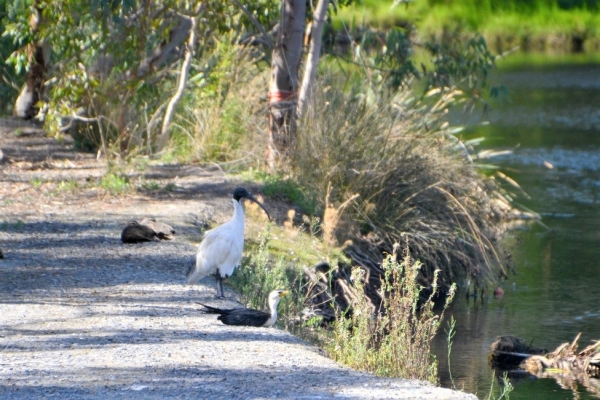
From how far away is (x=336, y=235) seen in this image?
473 inches

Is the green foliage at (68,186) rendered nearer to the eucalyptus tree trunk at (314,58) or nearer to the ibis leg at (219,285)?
the eucalyptus tree trunk at (314,58)

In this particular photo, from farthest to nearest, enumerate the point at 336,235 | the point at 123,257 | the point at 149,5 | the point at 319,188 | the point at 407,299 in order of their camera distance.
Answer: the point at 149,5
the point at 319,188
the point at 336,235
the point at 123,257
the point at 407,299

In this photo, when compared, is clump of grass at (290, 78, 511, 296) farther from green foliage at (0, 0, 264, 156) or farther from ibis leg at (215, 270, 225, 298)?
ibis leg at (215, 270, 225, 298)

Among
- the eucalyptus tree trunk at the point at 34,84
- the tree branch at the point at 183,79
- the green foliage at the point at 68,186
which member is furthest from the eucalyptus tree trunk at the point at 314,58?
the eucalyptus tree trunk at the point at 34,84

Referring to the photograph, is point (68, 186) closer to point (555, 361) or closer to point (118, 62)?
point (118, 62)

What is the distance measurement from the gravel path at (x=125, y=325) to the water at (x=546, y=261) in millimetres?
2482

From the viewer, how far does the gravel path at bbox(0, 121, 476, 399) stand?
6.14 m

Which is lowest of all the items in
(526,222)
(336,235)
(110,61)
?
(526,222)

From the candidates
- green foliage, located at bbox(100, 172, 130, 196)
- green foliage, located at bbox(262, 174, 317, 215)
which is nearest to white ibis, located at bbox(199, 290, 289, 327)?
green foliage, located at bbox(262, 174, 317, 215)

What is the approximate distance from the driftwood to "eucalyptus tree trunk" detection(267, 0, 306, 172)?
16.9ft

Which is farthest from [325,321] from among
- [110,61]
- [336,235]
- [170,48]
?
[110,61]

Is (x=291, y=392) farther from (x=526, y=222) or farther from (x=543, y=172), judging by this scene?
(x=543, y=172)

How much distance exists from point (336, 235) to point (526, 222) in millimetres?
6162

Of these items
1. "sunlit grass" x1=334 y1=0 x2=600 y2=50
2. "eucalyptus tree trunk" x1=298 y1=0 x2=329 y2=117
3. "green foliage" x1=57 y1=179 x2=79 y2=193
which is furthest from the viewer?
"sunlit grass" x1=334 y1=0 x2=600 y2=50
